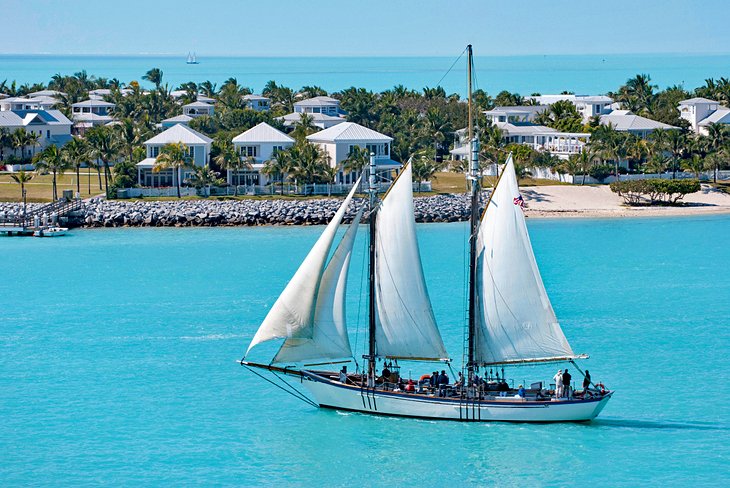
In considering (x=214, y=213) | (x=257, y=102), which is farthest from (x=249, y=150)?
(x=257, y=102)

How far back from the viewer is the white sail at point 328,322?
1673 inches

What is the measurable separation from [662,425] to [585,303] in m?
22.0

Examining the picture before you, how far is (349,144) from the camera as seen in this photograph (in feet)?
356

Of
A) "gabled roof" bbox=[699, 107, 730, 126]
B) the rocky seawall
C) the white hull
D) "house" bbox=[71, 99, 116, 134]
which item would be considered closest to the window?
the rocky seawall

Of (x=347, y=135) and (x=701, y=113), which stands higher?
(x=701, y=113)

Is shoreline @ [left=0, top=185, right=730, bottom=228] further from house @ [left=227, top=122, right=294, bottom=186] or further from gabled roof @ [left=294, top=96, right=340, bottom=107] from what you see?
gabled roof @ [left=294, top=96, right=340, bottom=107]

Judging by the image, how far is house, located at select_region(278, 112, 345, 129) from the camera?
431 feet

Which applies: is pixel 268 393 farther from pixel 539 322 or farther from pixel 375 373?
pixel 539 322

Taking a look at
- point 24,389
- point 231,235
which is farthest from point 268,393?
point 231,235

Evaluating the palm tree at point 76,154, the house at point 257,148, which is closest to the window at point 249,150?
the house at point 257,148

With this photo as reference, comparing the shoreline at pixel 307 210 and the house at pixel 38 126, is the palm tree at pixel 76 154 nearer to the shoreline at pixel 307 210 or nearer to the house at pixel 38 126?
the shoreline at pixel 307 210

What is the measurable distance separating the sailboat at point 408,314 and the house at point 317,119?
87.8 meters

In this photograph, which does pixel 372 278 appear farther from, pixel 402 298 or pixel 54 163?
pixel 54 163

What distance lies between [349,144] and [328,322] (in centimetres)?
6668
